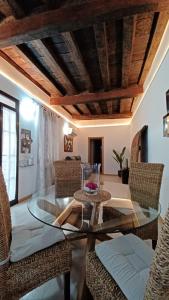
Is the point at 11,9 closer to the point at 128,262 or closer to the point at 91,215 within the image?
the point at 91,215

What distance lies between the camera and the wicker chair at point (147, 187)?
162 cm

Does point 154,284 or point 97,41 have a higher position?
point 97,41

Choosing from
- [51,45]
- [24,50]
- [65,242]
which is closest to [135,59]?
[51,45]

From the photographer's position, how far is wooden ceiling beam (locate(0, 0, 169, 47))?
188 cm

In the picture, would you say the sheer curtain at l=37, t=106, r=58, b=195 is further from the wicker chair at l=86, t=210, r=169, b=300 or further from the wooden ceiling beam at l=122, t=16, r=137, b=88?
the wicker chair at l=86, t=210, r=169, b=300

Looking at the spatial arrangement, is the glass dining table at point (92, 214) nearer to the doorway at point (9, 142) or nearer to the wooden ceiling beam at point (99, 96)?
the doorway at point (9, 142)

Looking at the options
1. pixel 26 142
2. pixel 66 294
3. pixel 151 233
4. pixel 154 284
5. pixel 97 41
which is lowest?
pixel 66 294

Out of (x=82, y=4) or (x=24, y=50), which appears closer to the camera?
(x=82, y=4)

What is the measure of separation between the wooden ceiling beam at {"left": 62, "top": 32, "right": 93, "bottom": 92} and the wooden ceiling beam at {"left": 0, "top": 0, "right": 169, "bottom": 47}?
384 mm

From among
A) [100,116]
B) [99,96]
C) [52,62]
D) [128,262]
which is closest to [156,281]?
[128,262]

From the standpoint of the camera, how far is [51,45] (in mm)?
2846

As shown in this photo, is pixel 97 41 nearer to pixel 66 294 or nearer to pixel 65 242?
pixel 65 242

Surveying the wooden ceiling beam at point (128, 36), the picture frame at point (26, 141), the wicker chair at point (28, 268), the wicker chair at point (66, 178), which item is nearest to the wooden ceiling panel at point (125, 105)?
the wooden ceiling beam at point (128, 36)

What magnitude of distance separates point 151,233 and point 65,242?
795mm
